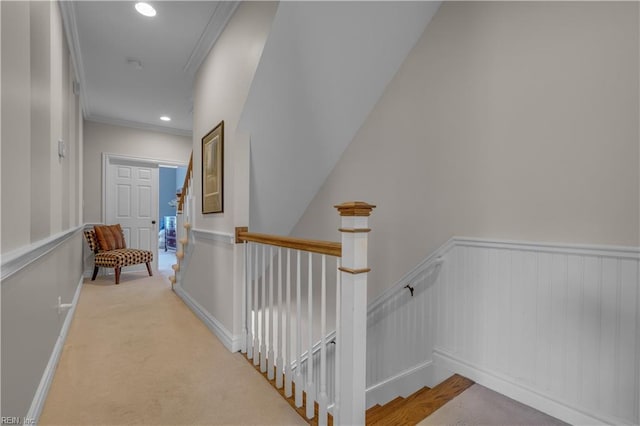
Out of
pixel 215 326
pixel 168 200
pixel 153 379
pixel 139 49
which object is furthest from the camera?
pixel 168 200

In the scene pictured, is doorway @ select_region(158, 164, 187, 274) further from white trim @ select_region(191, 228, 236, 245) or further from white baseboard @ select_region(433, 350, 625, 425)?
white baseboard @ select_region(433, 350, 625, 425)

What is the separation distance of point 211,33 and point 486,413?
3.49m

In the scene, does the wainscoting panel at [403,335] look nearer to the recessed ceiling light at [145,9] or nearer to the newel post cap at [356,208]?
the newel post cap at [356,208]

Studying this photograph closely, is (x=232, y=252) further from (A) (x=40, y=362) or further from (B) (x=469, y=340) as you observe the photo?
(B) (x=469, y=340)

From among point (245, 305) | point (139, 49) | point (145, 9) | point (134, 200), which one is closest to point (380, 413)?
point (245, 305)

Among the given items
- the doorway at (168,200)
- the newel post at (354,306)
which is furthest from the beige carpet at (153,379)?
the doorway at (168,200)

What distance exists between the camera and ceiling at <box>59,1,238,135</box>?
235 cm

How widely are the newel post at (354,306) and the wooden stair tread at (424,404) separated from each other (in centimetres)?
38

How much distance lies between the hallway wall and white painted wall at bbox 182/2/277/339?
3.52ft

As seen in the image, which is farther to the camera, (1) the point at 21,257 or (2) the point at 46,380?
(2) the point at 46,380

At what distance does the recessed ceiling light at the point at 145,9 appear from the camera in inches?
89.0

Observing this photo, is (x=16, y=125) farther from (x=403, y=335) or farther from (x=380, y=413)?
(x=403, y=335)

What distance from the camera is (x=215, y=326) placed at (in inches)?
99.3

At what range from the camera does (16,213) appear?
3.90 ft
